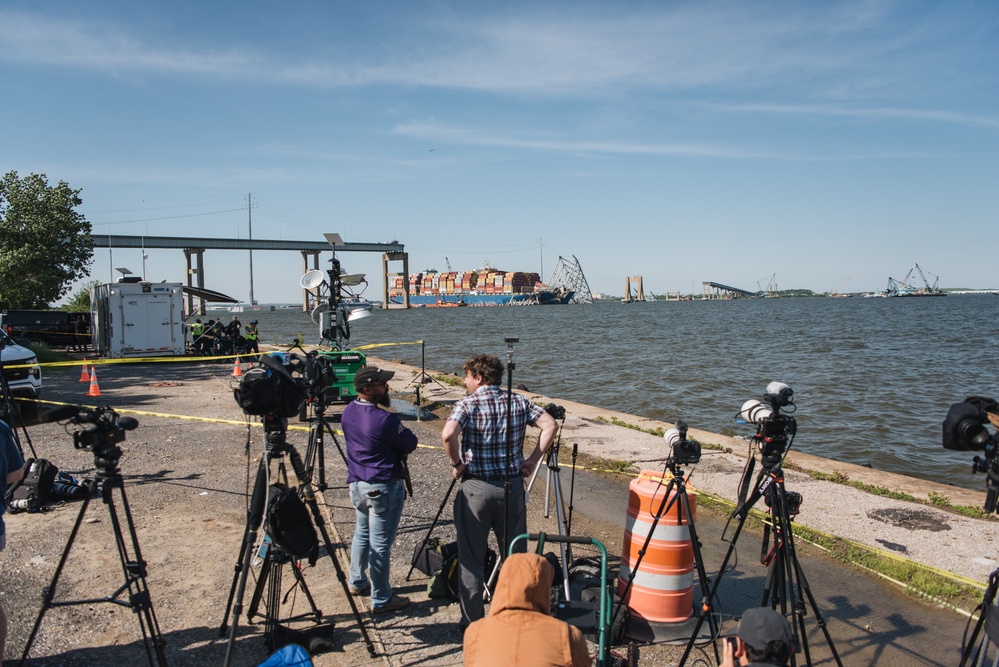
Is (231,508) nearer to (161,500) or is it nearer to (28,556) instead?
(161,500)

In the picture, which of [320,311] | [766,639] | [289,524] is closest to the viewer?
[766,639]

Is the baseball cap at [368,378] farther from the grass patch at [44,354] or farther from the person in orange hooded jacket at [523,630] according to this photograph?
the grass patch at [44,354]

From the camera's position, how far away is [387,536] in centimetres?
477

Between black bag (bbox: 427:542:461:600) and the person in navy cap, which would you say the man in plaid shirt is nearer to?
black bag (bbox: 427:542:461:600)

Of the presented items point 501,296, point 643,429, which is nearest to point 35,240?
point 643,429

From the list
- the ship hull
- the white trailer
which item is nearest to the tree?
the white trailer

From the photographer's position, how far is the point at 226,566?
559cm

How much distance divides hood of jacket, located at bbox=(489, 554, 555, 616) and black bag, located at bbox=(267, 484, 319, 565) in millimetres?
1672

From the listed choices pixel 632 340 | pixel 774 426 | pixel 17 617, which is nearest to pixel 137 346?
pixel 17 617

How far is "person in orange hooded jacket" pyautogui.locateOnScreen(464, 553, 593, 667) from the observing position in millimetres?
2727

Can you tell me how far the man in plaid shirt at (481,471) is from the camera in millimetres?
4434

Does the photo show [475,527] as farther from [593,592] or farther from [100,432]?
[100,432]

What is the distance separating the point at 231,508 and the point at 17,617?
2528 millimetres

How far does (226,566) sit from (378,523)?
1.76m
